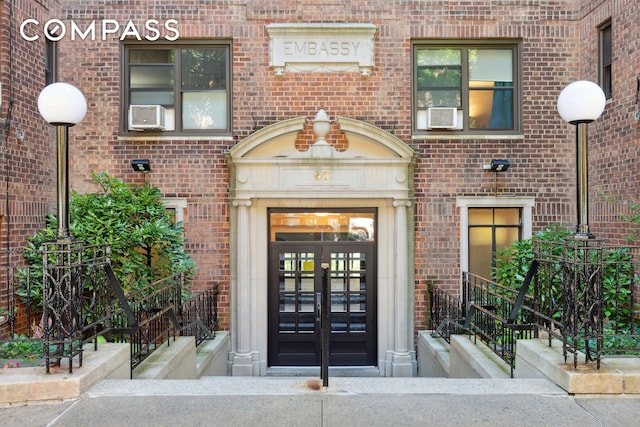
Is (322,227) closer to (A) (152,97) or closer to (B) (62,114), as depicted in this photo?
(A) (152,97)

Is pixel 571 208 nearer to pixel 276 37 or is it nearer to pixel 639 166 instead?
pixel 639 166

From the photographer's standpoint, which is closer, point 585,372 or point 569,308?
point 585,372

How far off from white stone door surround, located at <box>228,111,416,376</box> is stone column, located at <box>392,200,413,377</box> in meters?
0.02

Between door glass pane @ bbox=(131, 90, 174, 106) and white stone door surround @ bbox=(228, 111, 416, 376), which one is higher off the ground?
door glass pane @ bbox=(131, 90, 174, 106)

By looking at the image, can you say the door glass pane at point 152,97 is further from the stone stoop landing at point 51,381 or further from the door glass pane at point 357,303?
the stone stoop landing at point 51,381

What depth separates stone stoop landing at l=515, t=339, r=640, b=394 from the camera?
3.88 m

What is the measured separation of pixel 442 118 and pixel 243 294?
4344 millimetres

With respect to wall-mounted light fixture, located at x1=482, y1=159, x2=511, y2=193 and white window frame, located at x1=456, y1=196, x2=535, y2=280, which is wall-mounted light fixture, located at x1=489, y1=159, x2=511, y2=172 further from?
white window frame, located at x1=456, y1=196, x2=535, y2=280

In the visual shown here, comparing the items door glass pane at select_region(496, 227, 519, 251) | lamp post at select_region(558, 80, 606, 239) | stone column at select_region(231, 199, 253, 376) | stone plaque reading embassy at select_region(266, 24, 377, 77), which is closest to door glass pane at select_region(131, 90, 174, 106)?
stone plaque reading embassy at select_region(266, 24, 377, 77)

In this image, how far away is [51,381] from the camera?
3.85m

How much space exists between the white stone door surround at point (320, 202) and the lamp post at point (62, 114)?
11.1 feet

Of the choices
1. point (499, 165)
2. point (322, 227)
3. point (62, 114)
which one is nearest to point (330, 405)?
point (62, 114)

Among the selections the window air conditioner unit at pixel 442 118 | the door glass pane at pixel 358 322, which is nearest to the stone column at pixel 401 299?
the door glass pane at pixel 358 322

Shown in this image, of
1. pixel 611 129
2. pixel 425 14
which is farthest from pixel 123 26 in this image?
pixel 611 129
